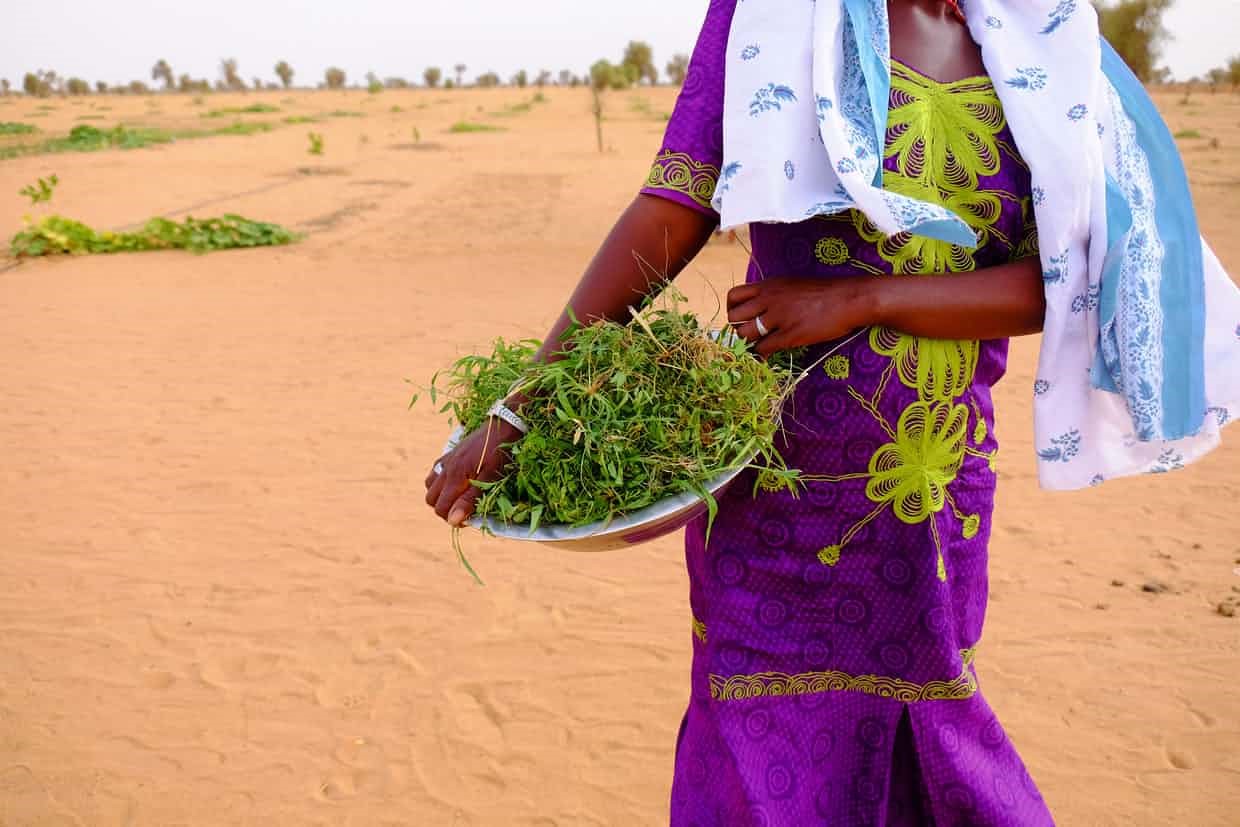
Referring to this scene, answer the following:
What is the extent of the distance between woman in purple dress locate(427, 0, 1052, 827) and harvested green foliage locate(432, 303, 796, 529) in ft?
0.22

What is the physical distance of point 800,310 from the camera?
4.79ft

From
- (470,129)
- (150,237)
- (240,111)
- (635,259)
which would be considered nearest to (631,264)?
(635,259)

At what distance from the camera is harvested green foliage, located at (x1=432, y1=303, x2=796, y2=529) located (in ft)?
4.47

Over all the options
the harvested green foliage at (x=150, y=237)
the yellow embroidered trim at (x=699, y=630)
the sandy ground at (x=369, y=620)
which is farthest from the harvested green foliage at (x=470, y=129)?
the yellow embroidered trim at (x=699, y=630)

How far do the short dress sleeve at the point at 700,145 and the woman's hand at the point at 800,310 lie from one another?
158mm

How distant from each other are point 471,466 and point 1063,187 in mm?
952

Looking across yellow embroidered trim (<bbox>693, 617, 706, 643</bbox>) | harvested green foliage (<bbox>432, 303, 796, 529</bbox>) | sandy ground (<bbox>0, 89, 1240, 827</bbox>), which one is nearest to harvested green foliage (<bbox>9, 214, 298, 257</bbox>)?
sandy ground (<bbox>0, 89, 1240, 827</bbox>)

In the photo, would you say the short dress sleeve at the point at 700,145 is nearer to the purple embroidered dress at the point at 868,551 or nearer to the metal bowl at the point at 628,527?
the purple embroidered dress at the point at 868,551

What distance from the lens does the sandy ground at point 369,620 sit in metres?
3.02

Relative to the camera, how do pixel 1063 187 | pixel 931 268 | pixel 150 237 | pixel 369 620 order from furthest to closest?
pixel 150 237 → pixel 369 620 → pixel 931 268 → pixel 1063 187

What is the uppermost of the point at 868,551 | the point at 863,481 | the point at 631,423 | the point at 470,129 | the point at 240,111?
the point at 240,111

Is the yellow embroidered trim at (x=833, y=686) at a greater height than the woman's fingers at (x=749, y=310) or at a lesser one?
lesser

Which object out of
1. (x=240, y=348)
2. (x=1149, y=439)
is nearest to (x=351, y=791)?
(x=1149, y=439)

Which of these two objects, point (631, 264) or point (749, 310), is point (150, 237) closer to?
point (631, 264)
